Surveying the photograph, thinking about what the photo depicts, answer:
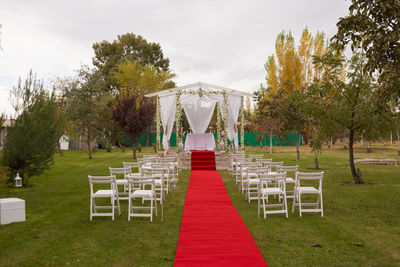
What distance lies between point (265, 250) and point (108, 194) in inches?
130

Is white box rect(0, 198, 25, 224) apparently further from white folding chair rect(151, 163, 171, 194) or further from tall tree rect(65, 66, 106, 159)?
tall tree rect(65, 66, 106, 159)

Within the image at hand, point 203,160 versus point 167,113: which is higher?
point 167,113

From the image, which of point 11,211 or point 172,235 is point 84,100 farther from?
point 172,235

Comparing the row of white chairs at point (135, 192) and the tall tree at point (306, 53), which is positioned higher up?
the tall tree at point (306, 53)

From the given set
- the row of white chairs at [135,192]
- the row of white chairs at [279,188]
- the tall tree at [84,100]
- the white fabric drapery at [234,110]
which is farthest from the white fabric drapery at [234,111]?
the tall tree at [84,100]

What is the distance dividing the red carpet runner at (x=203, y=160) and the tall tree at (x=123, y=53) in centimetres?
2819

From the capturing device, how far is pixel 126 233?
5.42 m

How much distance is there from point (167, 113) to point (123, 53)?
28.9m

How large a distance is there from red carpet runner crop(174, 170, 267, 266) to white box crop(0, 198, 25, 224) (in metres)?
3.15

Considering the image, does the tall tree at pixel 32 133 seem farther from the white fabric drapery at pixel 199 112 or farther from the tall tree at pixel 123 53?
the tall tree at pixel 123 53

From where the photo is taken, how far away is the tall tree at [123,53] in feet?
139

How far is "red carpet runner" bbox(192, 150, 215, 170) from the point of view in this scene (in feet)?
50.9

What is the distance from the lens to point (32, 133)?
32.3 ft

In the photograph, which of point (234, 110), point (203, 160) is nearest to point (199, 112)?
point (234, 110)
